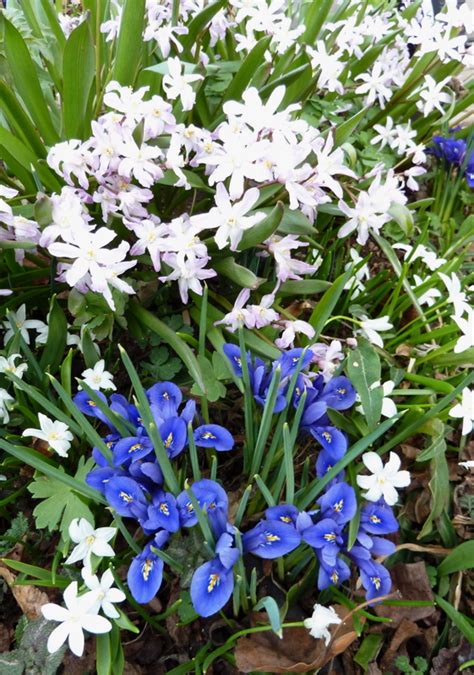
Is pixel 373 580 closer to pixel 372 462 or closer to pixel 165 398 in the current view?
pixel 372 462

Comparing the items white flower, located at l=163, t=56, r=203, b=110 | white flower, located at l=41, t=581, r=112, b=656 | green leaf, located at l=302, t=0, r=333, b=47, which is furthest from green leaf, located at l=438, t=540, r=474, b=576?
green leaf, located at l=302, t=0, r=333, b=47

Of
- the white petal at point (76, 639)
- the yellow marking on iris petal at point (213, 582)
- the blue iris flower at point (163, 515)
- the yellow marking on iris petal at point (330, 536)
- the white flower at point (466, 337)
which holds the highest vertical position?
the white flower at point (466, 337)

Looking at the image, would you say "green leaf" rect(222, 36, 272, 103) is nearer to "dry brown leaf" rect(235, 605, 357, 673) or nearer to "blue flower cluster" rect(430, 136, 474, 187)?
"blue flower cluster" rect(430, 136, 474, 187)

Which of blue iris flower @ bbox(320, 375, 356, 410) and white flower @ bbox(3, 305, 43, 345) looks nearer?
blue iris flower @ bbox(320, 375, 356, 410)

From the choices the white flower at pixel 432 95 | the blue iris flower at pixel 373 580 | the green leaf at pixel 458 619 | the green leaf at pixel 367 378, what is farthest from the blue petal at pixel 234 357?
the white flower at pixel 432 95

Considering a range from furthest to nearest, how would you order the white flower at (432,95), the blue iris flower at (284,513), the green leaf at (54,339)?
the white flower at (432,95) → the green leaf at (54,339) → the blue iris flower at (284,513)

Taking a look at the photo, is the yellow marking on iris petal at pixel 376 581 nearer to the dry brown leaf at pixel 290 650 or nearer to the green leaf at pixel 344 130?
the dry brown leaf at pixel 290 650

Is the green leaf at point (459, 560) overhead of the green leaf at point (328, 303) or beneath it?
beneath
